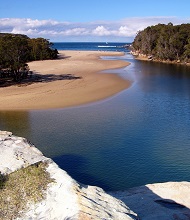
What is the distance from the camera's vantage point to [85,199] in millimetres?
9219

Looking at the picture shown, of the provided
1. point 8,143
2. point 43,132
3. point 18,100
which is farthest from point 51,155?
point 18,100

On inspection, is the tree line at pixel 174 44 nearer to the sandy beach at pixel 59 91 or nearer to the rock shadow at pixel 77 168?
the sandy beach at pixel 59 91

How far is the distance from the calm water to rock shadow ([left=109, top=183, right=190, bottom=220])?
6.42 feet

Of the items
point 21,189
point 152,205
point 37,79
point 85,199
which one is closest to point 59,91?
point 37,79

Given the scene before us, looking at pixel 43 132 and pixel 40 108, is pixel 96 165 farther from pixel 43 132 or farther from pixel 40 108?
pixel 40 108

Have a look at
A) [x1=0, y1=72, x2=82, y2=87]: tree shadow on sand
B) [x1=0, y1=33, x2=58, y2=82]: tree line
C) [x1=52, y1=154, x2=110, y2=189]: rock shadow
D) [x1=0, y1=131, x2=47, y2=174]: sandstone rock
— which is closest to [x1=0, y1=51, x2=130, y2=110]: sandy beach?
[x1=0, y1=72, x2=82, y2=87]: tree shadow on sand

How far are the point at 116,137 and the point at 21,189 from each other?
49.9 feet

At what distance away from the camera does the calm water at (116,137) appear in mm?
18750

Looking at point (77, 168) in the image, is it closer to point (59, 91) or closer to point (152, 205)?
point (152, 205)

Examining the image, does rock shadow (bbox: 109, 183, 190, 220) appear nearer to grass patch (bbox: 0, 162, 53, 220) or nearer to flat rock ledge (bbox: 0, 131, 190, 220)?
flat rock ledge (bbox: 0, 131, 190, 220)

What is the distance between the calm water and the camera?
1875 centimetres

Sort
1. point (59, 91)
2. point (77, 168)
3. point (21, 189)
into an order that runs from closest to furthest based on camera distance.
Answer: point (21, 189) < point (77, 168) < point (59, 91)

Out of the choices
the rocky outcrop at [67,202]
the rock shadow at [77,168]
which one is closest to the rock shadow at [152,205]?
the rock shadow at [77,168]

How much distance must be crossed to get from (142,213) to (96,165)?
727 centimetres
